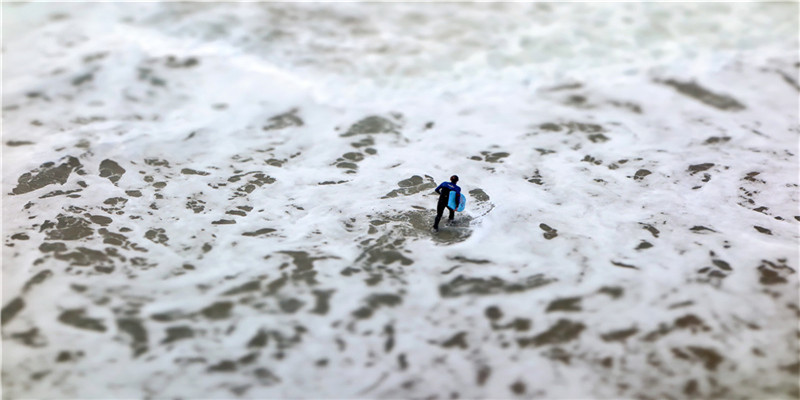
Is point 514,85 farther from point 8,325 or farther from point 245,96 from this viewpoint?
point 8,325

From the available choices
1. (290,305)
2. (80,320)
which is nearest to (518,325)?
(290,305)

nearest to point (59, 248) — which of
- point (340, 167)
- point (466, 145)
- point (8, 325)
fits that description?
point (8, 325)

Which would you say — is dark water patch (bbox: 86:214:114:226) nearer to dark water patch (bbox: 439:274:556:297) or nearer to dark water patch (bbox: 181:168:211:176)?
dark water patch (bbox: 181:168:211:176)

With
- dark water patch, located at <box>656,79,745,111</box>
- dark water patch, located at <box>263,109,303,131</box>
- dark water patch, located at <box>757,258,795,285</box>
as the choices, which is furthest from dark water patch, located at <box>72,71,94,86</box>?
dark water patch, located at <box>757,258,795,285</box>

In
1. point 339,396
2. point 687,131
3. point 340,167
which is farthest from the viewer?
point 687,131

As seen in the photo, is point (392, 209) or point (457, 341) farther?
point (392, 209)

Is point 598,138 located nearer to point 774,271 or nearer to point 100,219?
point 774,271

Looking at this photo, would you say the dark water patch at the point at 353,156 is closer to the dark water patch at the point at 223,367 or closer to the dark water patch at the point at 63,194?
the dark water patch at the point at 63,194
